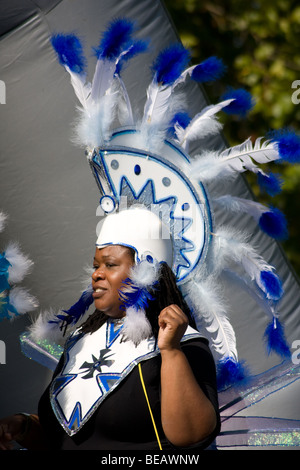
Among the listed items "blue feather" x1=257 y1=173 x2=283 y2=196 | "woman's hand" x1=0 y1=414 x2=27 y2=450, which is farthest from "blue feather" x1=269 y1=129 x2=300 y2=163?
"woman's hand" x1=0 y1=414 x2=27 y2=450

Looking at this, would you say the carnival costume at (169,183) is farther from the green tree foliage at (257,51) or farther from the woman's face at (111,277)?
the green tree foliage at (257,51)

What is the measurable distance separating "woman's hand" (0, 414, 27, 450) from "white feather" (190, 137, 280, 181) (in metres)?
0.90

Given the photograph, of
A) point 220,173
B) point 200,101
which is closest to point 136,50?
point 220,173

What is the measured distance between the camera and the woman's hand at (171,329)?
153 cm

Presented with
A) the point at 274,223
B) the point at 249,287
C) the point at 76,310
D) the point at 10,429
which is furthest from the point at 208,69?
the point at 10,429

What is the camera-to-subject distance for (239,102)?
1992mm

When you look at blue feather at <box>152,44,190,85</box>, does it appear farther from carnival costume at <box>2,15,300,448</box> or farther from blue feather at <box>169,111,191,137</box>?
blue feather at <box>169,111,191,137</box>

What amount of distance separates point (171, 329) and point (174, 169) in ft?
1.88

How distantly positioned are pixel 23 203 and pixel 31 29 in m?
0.72

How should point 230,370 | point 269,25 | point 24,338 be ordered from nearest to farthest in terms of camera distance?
1. point 230,370
2. point 24,338
3. point 269,25

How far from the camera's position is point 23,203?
2645mm

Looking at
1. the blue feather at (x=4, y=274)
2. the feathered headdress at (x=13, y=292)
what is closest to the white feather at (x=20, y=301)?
the feathered headdress at (x=13, y=292)
